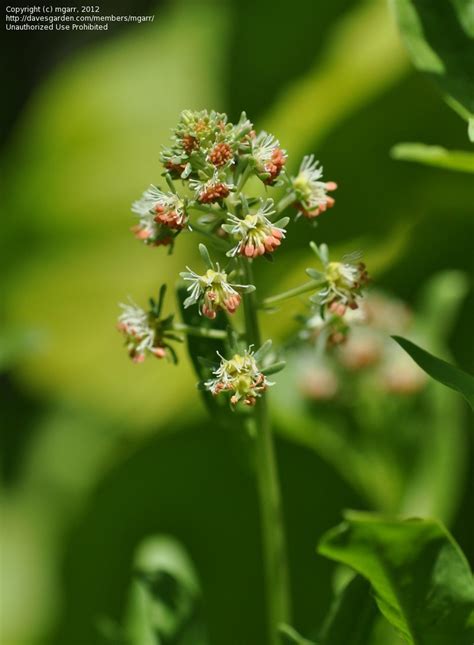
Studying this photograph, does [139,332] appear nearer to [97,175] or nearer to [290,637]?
[290,637]

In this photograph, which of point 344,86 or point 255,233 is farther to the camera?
point 344,86

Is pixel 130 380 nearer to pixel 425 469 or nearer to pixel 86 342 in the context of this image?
pixel 86 342

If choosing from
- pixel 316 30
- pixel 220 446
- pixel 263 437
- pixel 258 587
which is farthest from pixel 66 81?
pixel 263 437

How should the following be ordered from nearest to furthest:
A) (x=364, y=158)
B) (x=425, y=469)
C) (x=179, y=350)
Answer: (x=425, y=469) → (x=364, y=158) → (x=179, y=350)

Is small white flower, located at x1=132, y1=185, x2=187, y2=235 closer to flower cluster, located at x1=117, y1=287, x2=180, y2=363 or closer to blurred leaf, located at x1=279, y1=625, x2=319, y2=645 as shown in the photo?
flower cluster, located at x1=117, y1=287, x2=180, y2=363

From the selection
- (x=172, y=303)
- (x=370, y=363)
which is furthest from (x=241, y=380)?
(x=172, y=303)

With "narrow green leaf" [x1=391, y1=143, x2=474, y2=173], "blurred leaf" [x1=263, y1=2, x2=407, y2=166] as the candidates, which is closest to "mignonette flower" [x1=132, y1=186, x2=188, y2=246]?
"narrow green leaf" [x1=391, y1=143, x2=474, y2=173]
